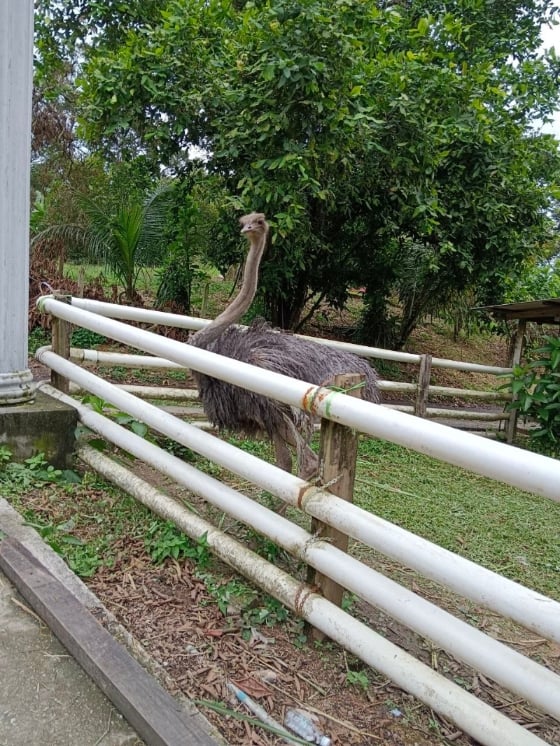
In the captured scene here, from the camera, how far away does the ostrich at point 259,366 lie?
2.84 m

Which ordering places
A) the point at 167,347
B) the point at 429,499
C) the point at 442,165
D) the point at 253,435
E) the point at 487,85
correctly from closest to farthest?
the point at 167,347
the point at 253,435
the point at 429,499
the point at 487,85
the point at 442,165

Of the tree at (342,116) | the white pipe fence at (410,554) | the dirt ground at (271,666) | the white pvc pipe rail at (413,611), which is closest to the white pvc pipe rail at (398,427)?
the white pipe fence at (410,554)

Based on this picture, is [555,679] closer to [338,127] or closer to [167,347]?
[167,347]

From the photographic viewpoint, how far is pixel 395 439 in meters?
1.73

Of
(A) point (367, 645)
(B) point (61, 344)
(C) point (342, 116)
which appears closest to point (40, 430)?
(B) point (61, 344)

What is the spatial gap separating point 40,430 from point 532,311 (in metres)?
5.82

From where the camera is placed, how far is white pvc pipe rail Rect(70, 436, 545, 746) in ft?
5.24

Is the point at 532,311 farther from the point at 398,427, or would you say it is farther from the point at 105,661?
the point at 105,661

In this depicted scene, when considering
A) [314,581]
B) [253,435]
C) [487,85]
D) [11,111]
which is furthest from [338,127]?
[314,581]

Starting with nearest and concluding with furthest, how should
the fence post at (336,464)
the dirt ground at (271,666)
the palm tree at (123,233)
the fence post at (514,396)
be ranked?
the dirt ground at (271,666) < the fence post at (336,464) < the fence post at (514,396) < the palm tree at (123,233)

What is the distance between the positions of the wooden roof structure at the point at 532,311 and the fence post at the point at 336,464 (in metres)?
5.24

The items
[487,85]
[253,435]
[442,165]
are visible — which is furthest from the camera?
[442,165]

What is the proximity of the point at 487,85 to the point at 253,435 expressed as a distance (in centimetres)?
553

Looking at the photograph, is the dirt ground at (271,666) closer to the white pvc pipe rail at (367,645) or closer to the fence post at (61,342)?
the white pvc pipe rail at (367,645)
